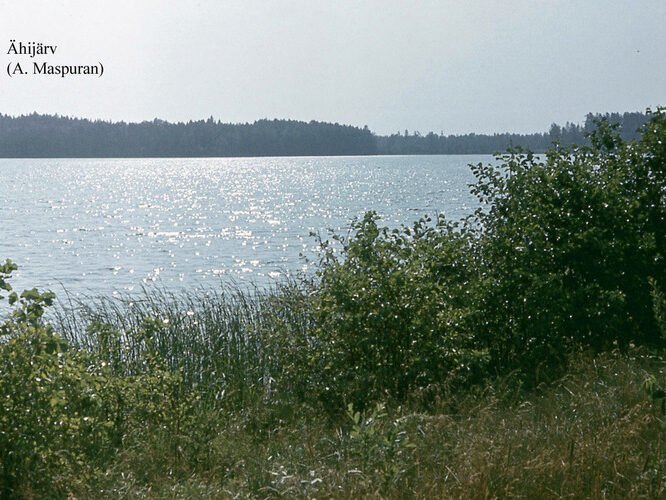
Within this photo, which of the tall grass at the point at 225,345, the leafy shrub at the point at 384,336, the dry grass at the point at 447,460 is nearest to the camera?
the dry grass at the point at 447,460

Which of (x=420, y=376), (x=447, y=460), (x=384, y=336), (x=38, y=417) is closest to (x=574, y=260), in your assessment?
(x=420, y=376)

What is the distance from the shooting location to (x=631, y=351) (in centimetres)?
941

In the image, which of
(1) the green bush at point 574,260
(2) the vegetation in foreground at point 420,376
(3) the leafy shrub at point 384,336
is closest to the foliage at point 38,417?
(2) the vegetation in foreground at point 420,376

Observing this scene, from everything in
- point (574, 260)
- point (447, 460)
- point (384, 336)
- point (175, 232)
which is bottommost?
point (175, 232)

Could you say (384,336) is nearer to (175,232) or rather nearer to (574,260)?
(574,260)

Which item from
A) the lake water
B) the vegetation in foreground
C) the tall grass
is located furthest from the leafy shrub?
the lake water

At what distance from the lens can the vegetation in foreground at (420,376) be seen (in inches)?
208

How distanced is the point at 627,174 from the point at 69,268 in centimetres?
2852

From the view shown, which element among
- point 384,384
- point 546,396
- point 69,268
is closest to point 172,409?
point 384,384

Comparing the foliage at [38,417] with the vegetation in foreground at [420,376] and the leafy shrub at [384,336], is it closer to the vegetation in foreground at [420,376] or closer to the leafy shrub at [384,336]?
the vegetation in foreground at [420,376]

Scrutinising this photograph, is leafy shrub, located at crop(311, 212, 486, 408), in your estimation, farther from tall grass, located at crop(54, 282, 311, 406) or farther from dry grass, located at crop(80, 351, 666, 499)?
tall grass, located at crop(54, 282, 311, 406)

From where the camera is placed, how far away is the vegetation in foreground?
5281 millimetres

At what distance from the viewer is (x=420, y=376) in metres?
8.88

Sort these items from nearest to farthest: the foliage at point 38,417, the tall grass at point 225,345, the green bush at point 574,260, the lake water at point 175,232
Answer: the foliage at point 38,417
the green bush at point 574,260
the tall grass at point 225,345
the lake water at point 175,232
